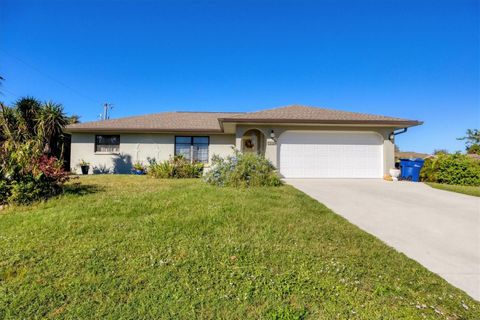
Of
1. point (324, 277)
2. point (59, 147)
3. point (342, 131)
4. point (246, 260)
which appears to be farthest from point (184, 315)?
point (59, 147)

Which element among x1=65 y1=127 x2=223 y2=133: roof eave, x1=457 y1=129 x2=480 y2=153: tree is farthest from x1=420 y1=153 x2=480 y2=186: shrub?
x1=457 y1=129 x2=480 y2=153: tree

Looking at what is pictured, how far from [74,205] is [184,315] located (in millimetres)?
4568

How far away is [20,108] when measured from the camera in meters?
12.7

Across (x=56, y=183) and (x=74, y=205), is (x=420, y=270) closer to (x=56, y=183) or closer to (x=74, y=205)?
(x=74, y=205)

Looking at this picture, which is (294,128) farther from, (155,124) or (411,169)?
(155,124)

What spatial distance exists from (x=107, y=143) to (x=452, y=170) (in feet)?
61.2

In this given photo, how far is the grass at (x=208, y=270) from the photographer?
2.09 metres

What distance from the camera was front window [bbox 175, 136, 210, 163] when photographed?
14289 millimetres

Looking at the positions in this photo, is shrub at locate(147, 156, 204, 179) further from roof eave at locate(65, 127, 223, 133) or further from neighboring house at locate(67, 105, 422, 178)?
roof eave at locate(65, 127, 223, 133)

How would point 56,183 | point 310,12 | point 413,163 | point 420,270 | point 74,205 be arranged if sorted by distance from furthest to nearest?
point 413,163 < point 310,12 < point 56,183 < point 74,205 < point 420,270

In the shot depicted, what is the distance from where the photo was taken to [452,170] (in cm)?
1073

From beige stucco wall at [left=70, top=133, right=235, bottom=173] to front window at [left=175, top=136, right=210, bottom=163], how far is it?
381mm

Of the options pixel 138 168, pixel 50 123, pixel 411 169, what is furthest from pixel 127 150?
pixel 411 169

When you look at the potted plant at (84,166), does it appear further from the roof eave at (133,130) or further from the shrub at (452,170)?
the shrub at (452,170)
